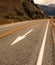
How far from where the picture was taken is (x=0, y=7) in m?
72.2

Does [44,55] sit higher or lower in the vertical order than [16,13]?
higher

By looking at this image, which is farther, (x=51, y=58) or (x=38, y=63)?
(x=51, y=58)

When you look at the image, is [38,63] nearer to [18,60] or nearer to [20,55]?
[18,60]

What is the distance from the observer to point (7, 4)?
263 feet

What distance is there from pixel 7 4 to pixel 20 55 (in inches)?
2959

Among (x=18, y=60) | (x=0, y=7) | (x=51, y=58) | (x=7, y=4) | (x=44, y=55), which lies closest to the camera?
(x=18, y=60)

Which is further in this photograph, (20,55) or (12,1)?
(12,1)

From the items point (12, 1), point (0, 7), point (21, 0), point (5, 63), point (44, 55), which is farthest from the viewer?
point (21, 0)

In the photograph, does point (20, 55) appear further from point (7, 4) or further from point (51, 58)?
point (7, 4)

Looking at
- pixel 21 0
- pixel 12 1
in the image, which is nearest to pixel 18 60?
pixel 12 1

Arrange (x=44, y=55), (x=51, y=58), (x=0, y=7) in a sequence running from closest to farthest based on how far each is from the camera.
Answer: (x=51, y=58) < (x=44, y=55) < (x=0, y=7)

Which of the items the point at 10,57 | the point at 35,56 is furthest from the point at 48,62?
the point at 10,57

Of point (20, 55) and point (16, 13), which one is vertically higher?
point (20, 55)

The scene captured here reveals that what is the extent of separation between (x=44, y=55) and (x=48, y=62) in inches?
39.0
